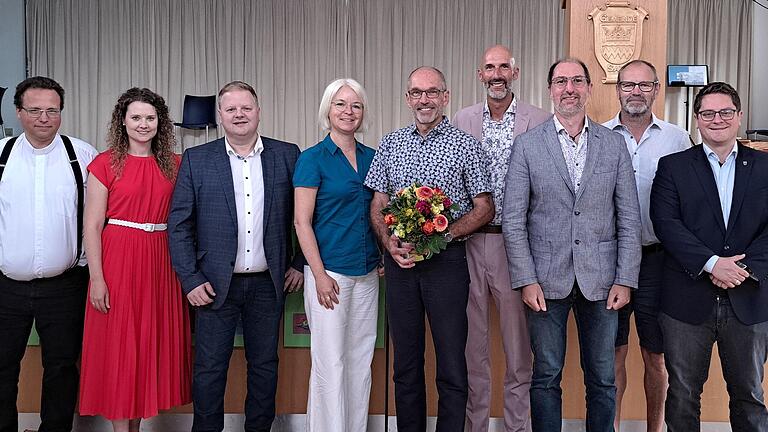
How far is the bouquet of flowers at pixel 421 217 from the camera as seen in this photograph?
10.1 ft

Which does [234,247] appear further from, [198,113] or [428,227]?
[198,113]

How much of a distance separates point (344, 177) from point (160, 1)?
903 centimetres

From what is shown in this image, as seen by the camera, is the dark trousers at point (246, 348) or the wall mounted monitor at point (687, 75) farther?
the wall mounted monitor at point (687, 75)

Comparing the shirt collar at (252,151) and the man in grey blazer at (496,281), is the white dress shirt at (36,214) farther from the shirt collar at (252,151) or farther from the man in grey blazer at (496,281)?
the man in grey blazer at (496,281)

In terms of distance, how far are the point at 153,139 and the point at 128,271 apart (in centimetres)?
66

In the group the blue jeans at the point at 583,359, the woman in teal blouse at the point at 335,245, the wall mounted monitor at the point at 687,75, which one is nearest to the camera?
the blue jeans at the point at 583,359

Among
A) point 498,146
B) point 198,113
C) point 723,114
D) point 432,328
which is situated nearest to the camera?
point 723,114

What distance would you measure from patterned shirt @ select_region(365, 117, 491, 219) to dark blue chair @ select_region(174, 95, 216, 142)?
7455 millimetres

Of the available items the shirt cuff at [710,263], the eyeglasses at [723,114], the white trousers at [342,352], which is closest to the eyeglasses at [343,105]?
the white trousers at [342,352]

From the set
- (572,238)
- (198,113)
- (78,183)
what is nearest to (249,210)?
(78,183)

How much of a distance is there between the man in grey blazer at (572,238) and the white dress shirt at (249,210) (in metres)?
1.18

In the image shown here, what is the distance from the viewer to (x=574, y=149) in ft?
10.7

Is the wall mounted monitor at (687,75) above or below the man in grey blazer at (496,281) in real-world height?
above

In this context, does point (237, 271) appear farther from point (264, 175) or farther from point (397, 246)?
point (397, 246)
